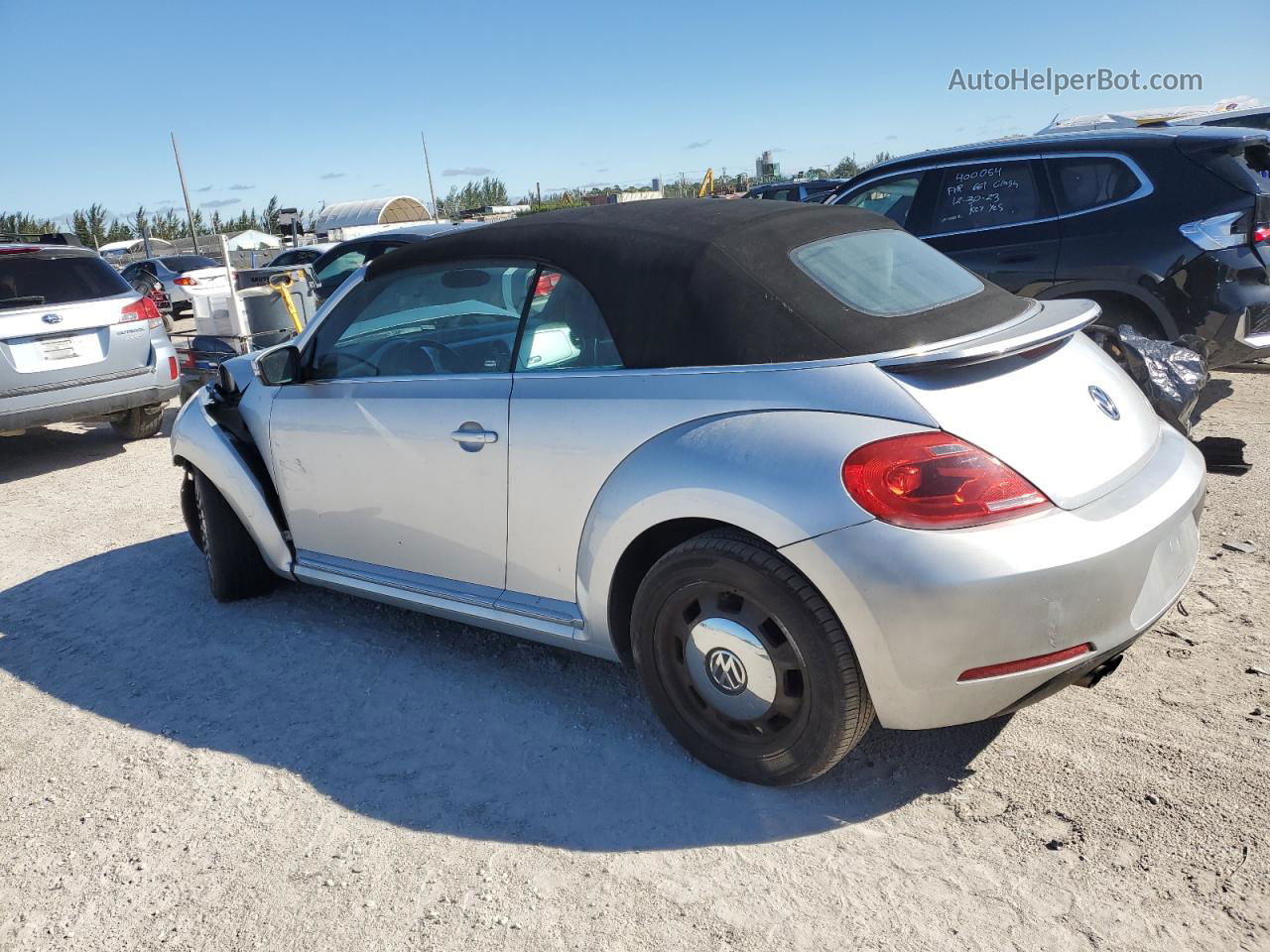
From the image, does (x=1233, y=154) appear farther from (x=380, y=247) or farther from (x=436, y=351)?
(x=380, y=247)

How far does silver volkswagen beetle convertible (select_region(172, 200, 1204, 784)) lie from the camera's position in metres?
2.36

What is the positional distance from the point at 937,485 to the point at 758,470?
0.44 metres

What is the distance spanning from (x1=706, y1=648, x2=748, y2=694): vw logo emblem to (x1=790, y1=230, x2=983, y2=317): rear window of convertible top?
3.45 feet

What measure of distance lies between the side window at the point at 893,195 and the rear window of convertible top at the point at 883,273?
12.5ft

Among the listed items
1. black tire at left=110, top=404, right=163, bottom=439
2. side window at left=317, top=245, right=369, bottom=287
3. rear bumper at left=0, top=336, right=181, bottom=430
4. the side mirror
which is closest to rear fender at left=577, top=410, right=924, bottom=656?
the side mirror

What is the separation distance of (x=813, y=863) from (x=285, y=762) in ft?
5.65

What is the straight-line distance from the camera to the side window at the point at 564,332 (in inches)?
118

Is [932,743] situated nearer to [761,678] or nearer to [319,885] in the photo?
[761,678]

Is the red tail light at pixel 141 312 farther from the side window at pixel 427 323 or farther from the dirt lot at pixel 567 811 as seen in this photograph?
the side window at pixel 427 323

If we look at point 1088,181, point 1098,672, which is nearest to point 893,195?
point 1088,181

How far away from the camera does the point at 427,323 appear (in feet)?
12.4

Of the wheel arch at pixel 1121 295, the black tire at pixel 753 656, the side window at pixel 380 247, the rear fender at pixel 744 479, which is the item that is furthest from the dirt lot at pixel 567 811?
the side window at pixel 380 247

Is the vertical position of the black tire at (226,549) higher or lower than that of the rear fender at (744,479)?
lower

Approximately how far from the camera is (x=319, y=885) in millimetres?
2535
